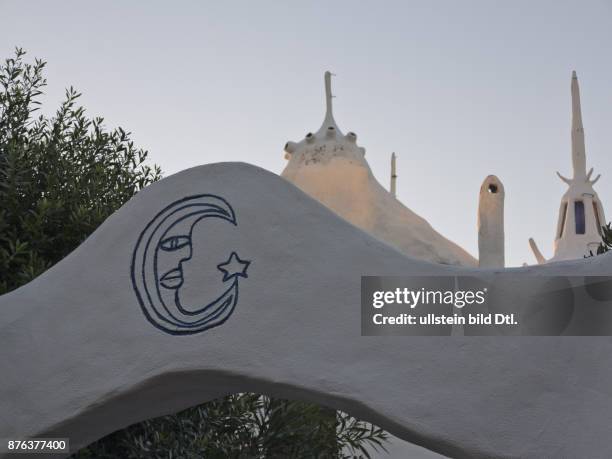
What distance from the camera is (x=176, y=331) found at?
208 inches

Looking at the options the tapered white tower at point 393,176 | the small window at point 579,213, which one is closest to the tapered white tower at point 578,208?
the small window at point 579,213

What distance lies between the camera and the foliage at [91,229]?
7.15m

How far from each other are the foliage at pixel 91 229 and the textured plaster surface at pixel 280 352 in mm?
1390

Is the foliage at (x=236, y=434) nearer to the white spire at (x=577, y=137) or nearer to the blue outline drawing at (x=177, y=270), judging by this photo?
the blue outline drawing at (x=177, y=270)

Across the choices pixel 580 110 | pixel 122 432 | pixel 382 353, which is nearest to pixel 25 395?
pixel 122 432

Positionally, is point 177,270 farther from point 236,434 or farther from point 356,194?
point 356,194

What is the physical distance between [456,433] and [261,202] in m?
1.82

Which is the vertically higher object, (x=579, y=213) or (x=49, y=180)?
(x=579, y=213)

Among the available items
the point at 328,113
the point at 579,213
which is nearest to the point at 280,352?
the point at 328,113

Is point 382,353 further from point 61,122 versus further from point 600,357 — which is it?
point 61,122

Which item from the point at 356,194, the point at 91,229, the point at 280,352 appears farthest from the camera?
the point at 356,194

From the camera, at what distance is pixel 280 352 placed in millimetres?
5102

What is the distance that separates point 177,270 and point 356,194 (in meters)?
7.36

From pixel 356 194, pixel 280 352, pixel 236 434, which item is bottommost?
pixel 236 434
